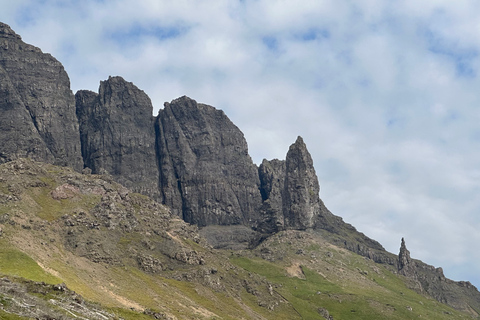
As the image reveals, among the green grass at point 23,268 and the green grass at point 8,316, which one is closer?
the green grass at point 8,316

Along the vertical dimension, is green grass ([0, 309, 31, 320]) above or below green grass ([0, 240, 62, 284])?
below

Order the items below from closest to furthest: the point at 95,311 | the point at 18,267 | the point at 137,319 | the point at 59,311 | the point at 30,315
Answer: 1. the point at 30,315
2. the point at 59,311
3. the point at 95,311
4. the point at 137,319
5. the point at 18,267

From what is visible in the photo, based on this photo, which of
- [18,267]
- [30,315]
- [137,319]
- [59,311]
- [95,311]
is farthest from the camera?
[18,267]

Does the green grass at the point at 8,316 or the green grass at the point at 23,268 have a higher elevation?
the green grass at the point at 23,268

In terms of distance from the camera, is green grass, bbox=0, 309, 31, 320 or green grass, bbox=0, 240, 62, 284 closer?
green grass, bbox=0, 309, 31, 320

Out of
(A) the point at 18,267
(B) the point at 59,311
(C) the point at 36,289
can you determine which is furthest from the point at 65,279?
(B) the point at 59,311

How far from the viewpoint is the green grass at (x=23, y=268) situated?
607ft

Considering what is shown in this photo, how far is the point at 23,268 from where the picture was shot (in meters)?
191

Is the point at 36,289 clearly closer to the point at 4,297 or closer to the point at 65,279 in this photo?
the point at 4,297

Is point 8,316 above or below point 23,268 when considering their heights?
below

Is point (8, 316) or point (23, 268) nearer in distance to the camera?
point (8, 316)

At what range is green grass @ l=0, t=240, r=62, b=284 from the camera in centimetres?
18488

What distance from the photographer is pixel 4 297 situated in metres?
142

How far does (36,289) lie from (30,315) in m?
28.0
